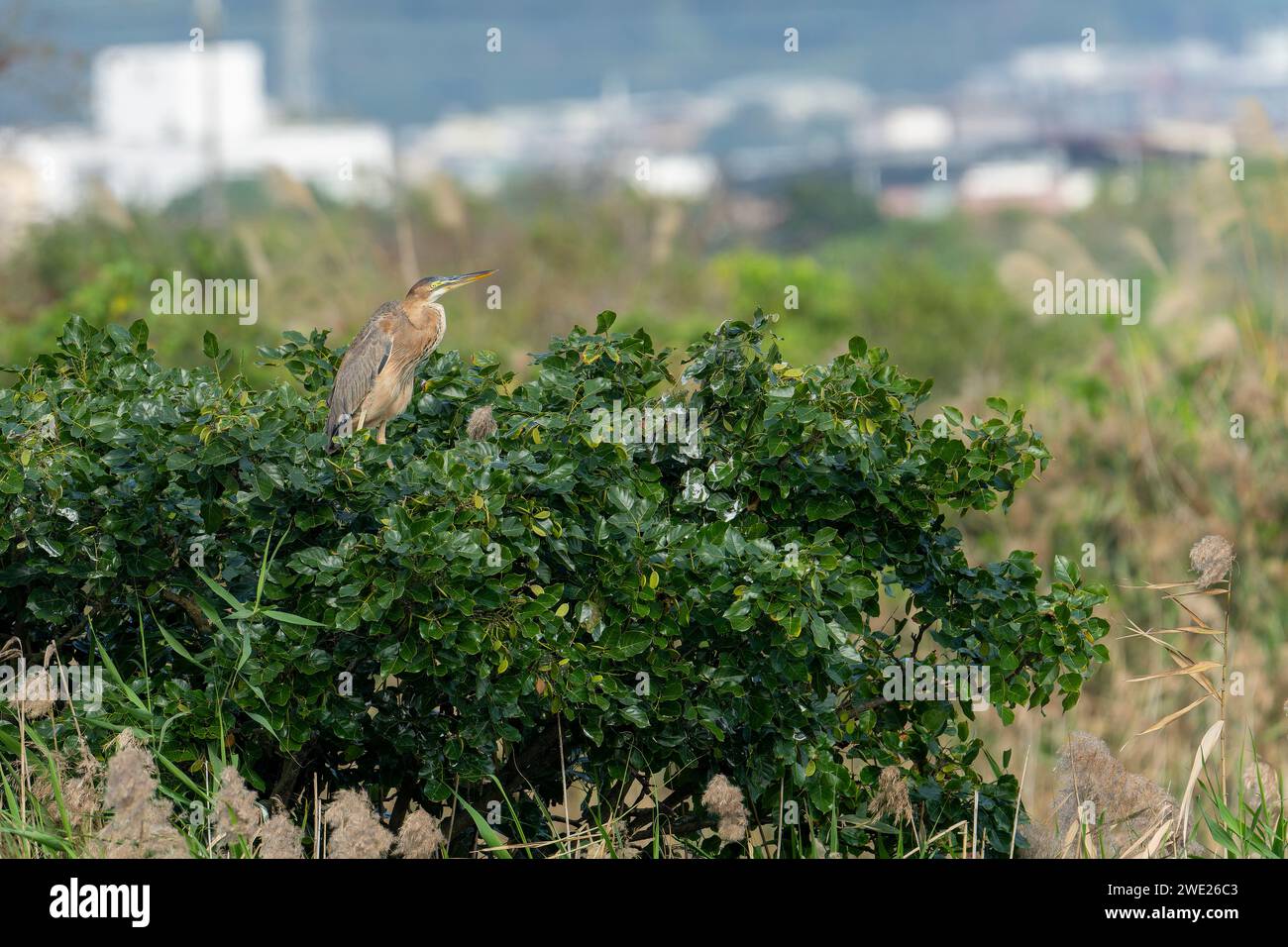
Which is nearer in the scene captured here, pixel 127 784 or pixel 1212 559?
pixel 127 784

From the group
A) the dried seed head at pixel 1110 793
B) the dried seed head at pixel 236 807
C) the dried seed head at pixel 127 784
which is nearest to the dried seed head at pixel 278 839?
the dried seed head at pixel 236 807

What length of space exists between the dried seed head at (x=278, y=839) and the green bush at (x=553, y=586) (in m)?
0.21

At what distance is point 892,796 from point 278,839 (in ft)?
5.09

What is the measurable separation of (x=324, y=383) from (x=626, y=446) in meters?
1.10

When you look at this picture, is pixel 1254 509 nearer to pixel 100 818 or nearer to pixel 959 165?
pixel 100 818

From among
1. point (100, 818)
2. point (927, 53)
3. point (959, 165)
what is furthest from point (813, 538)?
point (927, 53)

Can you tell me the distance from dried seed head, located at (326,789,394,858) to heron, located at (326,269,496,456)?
92 centimetres

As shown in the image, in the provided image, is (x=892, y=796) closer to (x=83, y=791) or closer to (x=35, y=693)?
(x=83, y=791)

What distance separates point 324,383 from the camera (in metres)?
4.67

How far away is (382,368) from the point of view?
4160 millimetres

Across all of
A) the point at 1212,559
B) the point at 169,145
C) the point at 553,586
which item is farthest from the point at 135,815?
the point at 169,145

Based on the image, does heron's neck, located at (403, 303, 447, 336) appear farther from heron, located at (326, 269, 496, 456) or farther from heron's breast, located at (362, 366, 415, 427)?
heron's breast, located at (362, 366, 415, 427)

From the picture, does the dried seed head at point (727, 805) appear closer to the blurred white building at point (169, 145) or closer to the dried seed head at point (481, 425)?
the dried seed head at point (481, 425)
